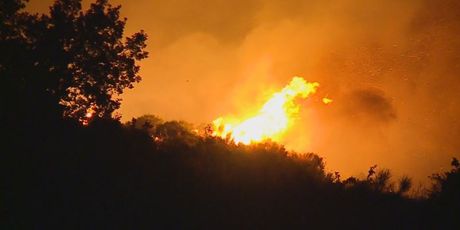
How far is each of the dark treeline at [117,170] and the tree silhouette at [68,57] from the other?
5cm

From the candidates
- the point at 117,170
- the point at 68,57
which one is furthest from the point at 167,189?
the point at 68,57

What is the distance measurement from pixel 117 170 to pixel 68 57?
6761 millimetres

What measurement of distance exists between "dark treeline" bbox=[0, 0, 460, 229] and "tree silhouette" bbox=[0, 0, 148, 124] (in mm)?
48

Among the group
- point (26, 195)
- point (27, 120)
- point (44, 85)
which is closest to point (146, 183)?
point (26, 195)

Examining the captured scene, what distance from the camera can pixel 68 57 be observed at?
68.1 ft

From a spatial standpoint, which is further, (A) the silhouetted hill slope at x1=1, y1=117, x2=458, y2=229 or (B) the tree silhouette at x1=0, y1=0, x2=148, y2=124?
(B) the tree silhouette at x1=0, y1=0, x2=148, y2=124

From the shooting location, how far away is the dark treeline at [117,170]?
14.8 meters

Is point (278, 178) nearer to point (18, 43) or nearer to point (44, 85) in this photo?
point (44, 85)

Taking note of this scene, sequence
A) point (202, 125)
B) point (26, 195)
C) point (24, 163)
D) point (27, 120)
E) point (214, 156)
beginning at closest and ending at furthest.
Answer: point (26, 195), point (24, 163), point (27, 120), point (214, 156), point (202, 125)

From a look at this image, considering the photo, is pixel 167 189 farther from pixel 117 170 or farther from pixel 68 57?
pixel 68 57

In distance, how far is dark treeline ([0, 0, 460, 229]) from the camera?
14758 mm

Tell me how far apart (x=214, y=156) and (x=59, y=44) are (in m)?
8.94

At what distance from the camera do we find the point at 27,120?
18016mm

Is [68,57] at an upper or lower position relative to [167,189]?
upper
